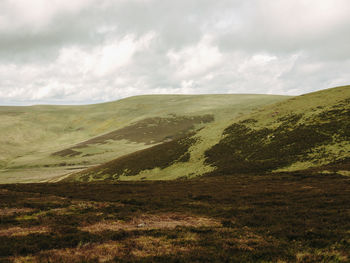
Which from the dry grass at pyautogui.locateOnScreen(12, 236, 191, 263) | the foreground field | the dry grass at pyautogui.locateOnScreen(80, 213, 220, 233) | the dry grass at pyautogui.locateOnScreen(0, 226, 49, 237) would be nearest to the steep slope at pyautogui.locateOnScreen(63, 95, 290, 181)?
the foreground field

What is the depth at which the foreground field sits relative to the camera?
1159 cm

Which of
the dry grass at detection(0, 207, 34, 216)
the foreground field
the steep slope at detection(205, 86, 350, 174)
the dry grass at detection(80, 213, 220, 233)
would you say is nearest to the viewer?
the foreground field

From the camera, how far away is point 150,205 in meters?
25.5

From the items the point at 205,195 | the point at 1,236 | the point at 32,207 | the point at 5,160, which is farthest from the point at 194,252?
the point at 5,160

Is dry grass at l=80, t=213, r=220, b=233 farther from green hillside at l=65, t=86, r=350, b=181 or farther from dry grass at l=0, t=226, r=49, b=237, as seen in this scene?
green hillside at l=65, t=86, r=350, b=181

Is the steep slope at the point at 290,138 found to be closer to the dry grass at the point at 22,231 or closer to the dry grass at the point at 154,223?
the dry grass at the point at 154,223

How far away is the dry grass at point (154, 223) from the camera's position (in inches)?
669

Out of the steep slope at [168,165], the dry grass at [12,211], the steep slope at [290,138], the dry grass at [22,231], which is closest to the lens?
the dry grass at [22,231]

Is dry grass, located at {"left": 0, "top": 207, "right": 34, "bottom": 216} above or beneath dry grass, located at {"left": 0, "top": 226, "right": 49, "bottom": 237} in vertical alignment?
beneath

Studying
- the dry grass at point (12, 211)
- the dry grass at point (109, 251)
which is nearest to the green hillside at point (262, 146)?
the dry grass at point (109, 251)

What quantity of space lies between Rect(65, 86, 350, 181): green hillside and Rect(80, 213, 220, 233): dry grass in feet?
110

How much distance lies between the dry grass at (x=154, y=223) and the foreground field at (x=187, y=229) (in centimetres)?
7

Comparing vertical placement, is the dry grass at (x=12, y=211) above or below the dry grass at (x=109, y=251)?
below

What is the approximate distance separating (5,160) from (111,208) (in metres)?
207
